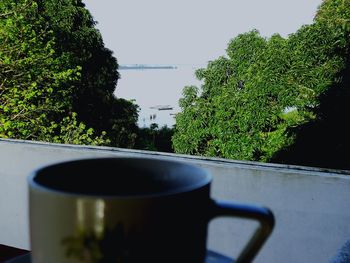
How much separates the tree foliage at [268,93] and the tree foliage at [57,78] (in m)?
2.29

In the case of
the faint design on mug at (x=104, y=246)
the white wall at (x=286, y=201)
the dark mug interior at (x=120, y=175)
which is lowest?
the white wall at (x=286, y=201)

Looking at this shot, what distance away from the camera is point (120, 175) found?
0.41 metres

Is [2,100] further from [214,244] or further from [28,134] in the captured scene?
[214,244]

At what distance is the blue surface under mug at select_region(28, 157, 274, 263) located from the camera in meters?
0.30

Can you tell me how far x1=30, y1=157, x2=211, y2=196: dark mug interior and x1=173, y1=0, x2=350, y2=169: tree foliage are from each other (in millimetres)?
9545

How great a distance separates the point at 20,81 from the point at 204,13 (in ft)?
44.6

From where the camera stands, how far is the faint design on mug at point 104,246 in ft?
0.99

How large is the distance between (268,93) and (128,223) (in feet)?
36.9

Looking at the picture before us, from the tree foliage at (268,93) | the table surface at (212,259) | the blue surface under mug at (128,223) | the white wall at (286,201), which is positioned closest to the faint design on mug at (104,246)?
the blue surface under mug at (128,223)

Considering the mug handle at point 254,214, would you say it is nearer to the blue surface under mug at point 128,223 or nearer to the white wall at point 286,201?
the blue surface under mug at point 128,223

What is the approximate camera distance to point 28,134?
805cm

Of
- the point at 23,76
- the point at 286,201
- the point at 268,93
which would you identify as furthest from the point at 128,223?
the point at 268,93

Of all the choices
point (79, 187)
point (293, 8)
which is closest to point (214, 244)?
point (79, 187)

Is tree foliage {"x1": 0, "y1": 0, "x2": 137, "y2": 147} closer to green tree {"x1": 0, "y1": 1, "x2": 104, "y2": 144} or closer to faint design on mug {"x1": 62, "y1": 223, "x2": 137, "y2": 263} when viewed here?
green tree {"x1": 0, "y1": 1, "x2": 104, "y2": 144}
